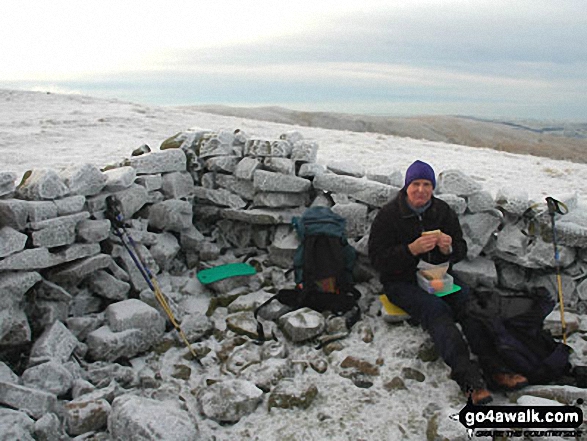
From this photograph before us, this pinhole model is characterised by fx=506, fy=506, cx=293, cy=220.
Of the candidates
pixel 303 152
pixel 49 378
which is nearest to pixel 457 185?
pixel 303 152

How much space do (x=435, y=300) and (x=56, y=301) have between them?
150 inches

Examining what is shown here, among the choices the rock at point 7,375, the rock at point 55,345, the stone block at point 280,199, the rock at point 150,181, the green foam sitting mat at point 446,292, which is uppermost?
the rock at point 150,181

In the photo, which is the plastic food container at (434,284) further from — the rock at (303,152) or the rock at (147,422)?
the rock at (147,422)

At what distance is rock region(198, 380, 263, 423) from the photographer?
4.26 meters

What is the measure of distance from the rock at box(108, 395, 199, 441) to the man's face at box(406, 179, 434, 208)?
3.07 m

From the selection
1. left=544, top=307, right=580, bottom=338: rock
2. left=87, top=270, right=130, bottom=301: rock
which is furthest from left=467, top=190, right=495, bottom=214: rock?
left=87, top=270, right=130, bottom=301: rock

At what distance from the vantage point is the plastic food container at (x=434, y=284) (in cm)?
521

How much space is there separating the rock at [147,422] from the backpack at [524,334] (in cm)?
277

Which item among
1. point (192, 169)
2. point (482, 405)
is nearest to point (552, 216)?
point (482, 405)

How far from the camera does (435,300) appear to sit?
5.00 metres

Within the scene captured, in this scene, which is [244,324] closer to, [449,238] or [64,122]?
[449,238]

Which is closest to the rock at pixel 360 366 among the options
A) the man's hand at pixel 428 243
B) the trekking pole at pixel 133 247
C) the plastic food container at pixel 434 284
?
the plastic food container at pixel 434 284

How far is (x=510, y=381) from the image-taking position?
4348 mm

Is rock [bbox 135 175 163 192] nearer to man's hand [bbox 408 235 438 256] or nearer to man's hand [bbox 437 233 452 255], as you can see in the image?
man's hand [bbox 408 235 438 256]
